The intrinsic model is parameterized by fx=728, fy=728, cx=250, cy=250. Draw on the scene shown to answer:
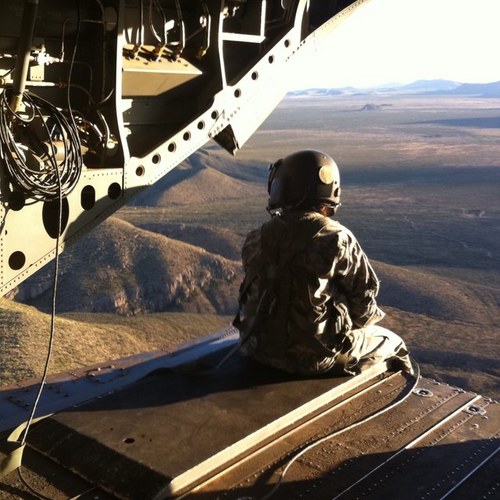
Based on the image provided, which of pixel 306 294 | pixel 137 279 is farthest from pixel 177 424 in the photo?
pixel 137 279

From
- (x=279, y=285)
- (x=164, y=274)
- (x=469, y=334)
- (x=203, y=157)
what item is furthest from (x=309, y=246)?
(x=203, y=157)

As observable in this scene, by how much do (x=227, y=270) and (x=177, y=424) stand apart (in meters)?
12.1

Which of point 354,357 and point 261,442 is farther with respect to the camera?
point 354,357

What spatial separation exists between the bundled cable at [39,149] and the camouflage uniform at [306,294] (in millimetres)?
1557

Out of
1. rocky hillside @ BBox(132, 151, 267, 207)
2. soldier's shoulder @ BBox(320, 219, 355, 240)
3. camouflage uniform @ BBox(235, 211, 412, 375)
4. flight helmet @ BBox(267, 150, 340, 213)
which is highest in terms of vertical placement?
flight helmet @ BBox(267, 150, 340, 213)

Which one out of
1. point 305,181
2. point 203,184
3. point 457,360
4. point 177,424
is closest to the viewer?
point 177,424

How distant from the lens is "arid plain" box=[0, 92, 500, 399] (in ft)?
40.8

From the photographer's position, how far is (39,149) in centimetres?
581

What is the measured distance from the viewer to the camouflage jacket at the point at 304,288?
5391 mm

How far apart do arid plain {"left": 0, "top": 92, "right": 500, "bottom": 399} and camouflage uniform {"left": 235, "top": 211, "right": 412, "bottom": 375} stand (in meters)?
5.97

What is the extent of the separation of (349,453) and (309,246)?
1.49 m

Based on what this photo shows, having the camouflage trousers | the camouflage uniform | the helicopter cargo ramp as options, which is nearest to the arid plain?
the camouflage trousers

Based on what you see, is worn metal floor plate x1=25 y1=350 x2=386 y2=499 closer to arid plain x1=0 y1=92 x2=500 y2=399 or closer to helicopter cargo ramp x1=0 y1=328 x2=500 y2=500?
helicopter cargo ramp x1=0 y1=328 x2=500 y2=500

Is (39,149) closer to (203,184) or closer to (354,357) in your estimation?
(354,357)
